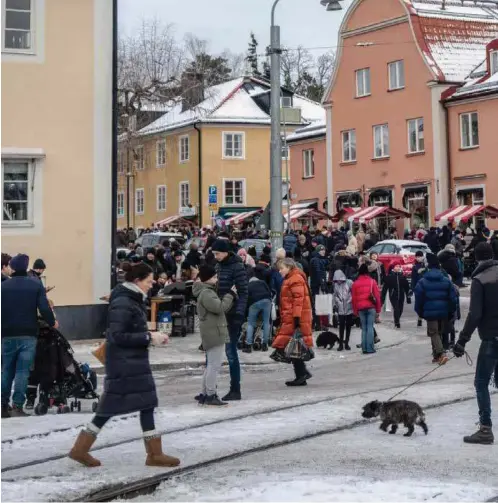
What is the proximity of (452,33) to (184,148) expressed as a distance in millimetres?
21708

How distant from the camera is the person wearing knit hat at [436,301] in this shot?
16062 millimetres

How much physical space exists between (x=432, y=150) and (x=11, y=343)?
3474 centimetres

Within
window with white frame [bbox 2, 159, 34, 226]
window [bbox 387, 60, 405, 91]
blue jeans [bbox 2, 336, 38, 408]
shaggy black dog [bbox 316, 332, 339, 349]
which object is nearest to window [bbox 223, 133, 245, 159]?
window [bbox 387, 60, 405, 91]

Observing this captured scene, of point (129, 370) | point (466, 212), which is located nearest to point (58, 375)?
point (129, 370)

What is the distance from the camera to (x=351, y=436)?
969cm

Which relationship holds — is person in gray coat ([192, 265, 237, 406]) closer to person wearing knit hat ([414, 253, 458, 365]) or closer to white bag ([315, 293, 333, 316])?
person wearing knit hat ([414, 253, 458, 365])

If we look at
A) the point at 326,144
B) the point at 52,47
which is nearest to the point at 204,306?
the point at 52,47

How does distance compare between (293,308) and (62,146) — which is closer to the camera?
(293,308)

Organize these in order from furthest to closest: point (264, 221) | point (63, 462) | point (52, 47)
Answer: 1. point (264, 221)
2. point (52, 47)
3. point (63, 462)

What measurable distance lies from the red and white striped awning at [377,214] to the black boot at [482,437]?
33.8 m

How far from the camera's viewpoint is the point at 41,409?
37.2 feet

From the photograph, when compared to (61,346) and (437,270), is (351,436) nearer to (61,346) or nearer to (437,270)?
(61,346)

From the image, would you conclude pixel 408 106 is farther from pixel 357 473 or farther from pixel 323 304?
pixel 357 473

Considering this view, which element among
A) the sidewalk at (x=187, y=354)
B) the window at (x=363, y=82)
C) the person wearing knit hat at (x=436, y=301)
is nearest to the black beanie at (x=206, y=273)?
the sidewalk at (x=187, y=354)
